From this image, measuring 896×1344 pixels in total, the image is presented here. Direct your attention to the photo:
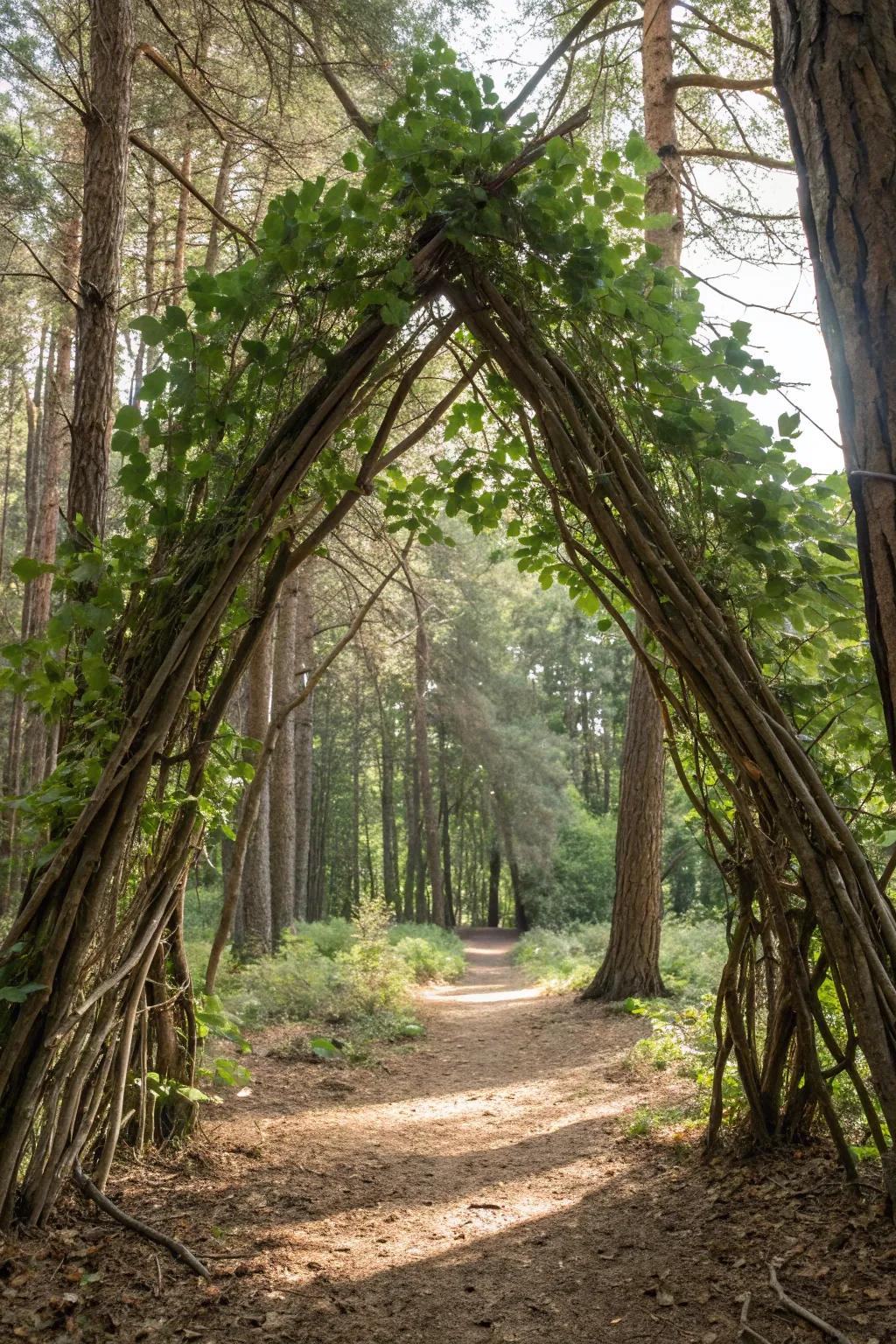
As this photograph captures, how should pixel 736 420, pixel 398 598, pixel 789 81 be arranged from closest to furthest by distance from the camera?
1. pixel 789 81
2. pixel 736 420
3. pixel 398 598

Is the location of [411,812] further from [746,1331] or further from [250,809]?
[746,1331]

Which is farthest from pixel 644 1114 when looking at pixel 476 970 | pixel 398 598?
pixel 476 970

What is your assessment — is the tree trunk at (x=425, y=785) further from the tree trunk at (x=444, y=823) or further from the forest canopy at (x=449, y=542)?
the forest canopy at (x=449, y=542)

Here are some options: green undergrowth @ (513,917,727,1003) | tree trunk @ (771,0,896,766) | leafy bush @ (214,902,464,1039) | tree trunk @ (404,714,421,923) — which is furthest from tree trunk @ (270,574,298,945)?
tree trunk @ (404,714,421,923)

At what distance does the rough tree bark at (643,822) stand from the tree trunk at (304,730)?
18.0 feet

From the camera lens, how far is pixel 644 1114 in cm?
405

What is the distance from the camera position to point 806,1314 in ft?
6.54

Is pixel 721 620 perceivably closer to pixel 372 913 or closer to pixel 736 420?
pixel 736 420

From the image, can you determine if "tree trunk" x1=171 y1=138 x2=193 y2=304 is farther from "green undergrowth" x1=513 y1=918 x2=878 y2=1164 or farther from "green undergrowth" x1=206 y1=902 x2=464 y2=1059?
"green undergrowth" x1=513 y1=918 x2=878 y2=1164

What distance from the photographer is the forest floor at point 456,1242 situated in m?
2.18

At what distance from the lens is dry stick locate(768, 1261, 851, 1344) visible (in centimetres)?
190

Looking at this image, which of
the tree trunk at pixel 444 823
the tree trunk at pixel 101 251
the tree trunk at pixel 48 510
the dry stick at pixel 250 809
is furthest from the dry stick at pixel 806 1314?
the tree trunk at pixel 444 823

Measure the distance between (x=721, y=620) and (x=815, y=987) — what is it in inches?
43.8

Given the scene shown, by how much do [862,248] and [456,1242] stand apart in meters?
2.81
